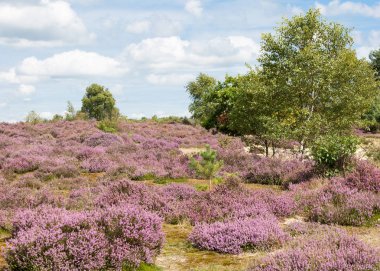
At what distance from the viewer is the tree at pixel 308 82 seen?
2059 centimetres

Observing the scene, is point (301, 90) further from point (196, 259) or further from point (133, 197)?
point (196, 259)

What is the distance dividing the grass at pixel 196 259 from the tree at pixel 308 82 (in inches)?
535

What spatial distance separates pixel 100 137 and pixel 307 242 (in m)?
23.7

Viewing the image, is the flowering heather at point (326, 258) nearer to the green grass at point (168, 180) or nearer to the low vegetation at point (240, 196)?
the low vegetation at point (240, 196)

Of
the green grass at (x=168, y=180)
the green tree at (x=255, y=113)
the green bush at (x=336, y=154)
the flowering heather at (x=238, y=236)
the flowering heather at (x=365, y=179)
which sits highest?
the green tree at (x=255, y=113)

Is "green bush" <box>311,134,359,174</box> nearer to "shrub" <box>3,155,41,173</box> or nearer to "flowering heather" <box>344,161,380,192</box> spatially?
"flowering heather" <box>344,161,380,192</box>

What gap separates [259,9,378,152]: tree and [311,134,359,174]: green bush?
222 inches

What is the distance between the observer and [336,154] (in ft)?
45.5

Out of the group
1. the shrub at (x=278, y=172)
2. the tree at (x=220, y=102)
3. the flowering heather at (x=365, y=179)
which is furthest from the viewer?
the tree at (x=220, y=102)

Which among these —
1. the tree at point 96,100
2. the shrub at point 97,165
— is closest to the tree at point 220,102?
the shrub at point 97,165

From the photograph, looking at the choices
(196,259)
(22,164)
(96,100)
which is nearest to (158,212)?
(196,259)

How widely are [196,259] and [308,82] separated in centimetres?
1605

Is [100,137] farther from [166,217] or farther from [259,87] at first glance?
[166,217]

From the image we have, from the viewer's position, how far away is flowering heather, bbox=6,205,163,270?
19.2 ft
